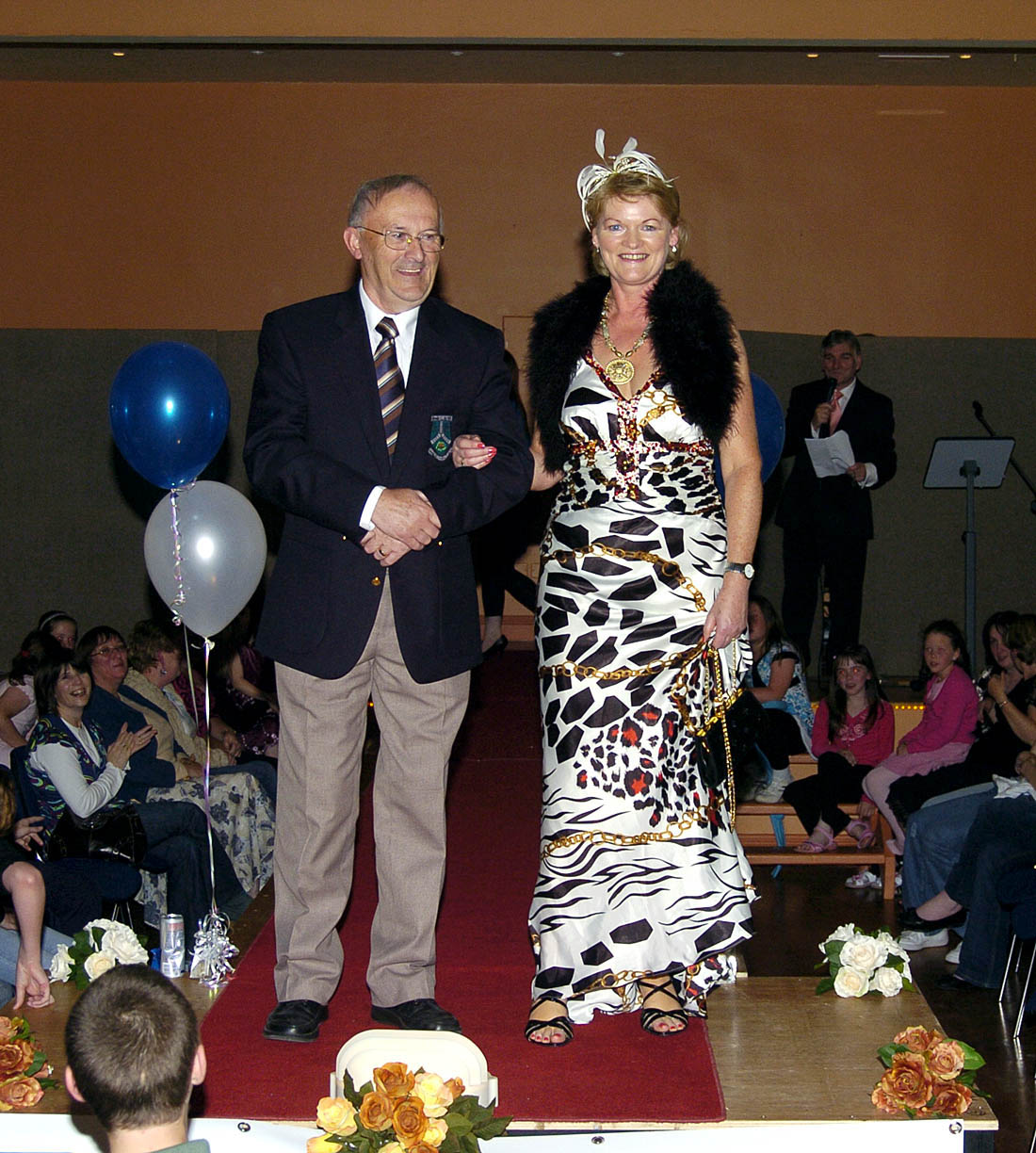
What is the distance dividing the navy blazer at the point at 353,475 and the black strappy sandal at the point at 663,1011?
86 cm

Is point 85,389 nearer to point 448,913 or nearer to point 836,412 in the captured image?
point 836,412

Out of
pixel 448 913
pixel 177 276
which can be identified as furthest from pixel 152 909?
pixel 177 276

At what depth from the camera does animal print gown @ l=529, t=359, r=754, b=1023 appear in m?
3.21

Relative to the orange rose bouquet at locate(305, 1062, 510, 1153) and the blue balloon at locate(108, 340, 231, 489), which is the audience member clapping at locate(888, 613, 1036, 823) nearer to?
the blue balloon at locate(108, 340, 231, 489)

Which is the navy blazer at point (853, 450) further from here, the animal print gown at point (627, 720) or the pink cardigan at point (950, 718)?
the animal print gown at point (627, 720)

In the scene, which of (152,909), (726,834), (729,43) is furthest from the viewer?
(729,43)

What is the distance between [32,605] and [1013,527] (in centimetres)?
663

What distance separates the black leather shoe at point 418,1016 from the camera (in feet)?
9.96

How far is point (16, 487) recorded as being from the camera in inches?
373

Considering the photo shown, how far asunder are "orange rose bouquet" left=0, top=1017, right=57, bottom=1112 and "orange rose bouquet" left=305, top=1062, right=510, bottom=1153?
2.82 ft

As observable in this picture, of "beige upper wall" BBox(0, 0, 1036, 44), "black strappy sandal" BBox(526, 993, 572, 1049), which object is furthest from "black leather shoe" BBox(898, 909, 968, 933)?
"beige upper wall" BBox(0, 0, 1036, 44)

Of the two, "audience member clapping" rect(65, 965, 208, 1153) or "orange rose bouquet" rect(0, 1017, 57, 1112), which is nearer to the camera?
"audience member clapping" rect(65, 965, 208, 1153)

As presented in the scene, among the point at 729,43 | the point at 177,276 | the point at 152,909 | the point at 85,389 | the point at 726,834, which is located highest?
the point at 729,43

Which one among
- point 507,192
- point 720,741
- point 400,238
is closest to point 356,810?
point 720,741
